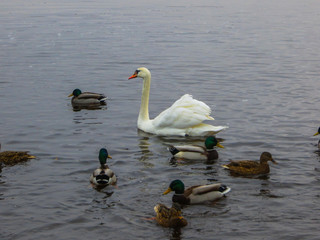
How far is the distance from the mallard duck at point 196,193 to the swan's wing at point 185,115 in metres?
4.08

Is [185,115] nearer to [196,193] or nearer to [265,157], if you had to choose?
[265,157]

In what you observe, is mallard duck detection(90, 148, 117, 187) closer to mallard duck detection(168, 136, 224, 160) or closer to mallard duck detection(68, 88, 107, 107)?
mallard duck detection(168, 136, 224, 160)

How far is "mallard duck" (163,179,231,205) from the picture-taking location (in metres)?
10.2

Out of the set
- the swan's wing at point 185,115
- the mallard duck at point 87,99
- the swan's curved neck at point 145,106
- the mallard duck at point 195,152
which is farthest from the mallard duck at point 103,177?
the mallard duck at point 87,99

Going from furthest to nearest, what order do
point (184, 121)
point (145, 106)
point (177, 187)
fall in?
1. point (145, 106)
2. point (184, 121)
3. point (177, 187)

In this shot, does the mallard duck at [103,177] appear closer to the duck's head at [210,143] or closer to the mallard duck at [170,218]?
the mallard duck at [170,218]

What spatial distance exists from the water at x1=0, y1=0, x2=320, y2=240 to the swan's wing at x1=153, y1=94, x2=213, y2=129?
1.32ft

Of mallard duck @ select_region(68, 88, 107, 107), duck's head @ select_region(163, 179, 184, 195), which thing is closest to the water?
mallard duck @ select_region(68, 88, 107, 107)

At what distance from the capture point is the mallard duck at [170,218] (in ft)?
30.2

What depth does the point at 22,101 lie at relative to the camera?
17.7m

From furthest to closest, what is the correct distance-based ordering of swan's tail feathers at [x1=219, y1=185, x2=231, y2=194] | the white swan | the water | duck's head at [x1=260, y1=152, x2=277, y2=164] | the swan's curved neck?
the swan's curved neck, the white swan, duck's head at [x1=260, y1=152, x2=277, y2=164], swan's tail feathers at [x1=219, y1=185, x2=231, y2=194], the water

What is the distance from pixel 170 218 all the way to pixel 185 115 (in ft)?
17.5

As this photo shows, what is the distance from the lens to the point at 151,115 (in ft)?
54.2

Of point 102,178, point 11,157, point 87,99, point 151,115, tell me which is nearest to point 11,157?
point 11,157
